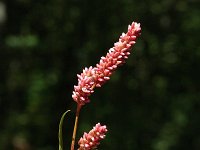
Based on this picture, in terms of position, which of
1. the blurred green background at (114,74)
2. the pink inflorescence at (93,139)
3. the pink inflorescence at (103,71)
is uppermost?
the blurred green background at (114,74)

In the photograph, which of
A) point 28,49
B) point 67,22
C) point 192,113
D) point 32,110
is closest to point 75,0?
point 67,22

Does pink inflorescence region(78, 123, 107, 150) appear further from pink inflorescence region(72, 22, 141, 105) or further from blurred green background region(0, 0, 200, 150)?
blurred green background region(0, 0, 200, 150)

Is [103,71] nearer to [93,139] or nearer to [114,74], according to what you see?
[93,139]

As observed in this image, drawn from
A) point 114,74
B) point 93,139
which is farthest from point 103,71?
point 114,74

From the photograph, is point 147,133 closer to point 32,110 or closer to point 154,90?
point 154,90

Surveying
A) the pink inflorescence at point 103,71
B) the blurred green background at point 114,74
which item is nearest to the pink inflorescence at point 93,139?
the pink inflorescence at point 103,71

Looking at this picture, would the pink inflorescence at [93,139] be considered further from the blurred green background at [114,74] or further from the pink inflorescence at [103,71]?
the blurred green background at [114,74]

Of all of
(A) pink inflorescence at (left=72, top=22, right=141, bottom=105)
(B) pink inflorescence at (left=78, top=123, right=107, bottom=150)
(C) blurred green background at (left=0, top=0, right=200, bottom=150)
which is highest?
(C) blurred green background at (left=0, top=0, right=200, bottom=150)

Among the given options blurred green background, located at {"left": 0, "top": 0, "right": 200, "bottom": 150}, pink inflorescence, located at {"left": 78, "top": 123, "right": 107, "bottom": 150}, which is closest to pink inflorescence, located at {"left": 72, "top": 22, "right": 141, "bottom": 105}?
pink inflorescence, located at {"left": 78, "top": 123, "right": 107, "bottom": 150}
